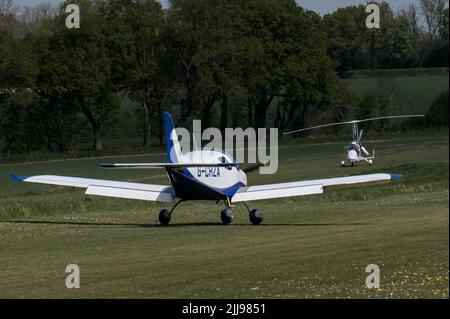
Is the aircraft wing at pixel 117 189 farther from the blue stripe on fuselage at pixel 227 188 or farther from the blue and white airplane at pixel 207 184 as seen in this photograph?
the blue stripe on fuselage at pixel 227 188

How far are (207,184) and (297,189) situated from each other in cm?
237

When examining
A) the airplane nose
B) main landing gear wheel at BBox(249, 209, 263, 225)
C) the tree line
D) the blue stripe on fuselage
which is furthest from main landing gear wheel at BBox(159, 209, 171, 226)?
the tree line

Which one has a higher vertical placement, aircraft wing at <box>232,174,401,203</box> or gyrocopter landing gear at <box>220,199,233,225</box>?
aircraft wing at <box>232,174,401,203</box>

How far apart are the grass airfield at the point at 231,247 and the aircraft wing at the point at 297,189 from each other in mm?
766

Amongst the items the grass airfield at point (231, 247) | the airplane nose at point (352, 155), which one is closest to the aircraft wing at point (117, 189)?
the grass airfield at point (231, 247)

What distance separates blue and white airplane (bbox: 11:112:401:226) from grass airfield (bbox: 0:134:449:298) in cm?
79

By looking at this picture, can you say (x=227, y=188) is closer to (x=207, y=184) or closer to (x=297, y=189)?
(x=207, y=184)

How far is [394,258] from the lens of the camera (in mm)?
20172

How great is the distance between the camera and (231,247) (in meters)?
23.6

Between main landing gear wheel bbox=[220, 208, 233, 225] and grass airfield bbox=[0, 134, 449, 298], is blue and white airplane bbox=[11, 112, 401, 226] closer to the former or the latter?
main landing gear wheel bbox=[220, 208, 233, 225]

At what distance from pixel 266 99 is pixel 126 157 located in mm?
26581

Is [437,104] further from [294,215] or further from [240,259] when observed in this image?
[240,259]

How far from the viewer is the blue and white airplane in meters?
29.4

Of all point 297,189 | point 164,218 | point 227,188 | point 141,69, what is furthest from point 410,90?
point 164,218
